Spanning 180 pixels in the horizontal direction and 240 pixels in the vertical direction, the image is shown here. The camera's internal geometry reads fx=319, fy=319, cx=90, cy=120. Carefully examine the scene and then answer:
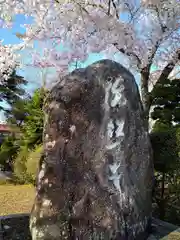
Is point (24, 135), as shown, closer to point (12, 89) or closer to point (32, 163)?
point (32, 163)

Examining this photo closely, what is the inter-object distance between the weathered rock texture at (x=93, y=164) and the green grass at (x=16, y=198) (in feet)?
11.4

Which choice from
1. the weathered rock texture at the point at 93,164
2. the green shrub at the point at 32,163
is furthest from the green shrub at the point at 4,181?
the weathered rock texture at the point at 93,164

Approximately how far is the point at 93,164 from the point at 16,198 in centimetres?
512

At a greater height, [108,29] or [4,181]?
[108,29]

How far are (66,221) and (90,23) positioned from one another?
20.8 ft

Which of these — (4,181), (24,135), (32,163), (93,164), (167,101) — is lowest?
(4,181)

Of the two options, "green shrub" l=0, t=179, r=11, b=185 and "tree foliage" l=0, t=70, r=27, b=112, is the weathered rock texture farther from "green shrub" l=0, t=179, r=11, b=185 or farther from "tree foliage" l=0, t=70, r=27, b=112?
"tree foliage" l=0, t=70, r=27, b=112

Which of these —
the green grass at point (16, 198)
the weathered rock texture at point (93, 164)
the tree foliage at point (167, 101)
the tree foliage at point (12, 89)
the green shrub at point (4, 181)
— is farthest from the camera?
the tree foliage at point (12, 89)

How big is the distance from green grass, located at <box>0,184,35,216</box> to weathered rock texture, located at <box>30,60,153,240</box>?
11.4ft

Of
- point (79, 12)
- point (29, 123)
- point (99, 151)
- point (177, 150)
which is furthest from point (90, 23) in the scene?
point (99, 151)

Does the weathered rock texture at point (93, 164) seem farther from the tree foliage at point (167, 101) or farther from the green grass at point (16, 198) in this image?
the tree foliage at point (167, 101)

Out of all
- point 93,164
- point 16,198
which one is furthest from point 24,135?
point 93,164

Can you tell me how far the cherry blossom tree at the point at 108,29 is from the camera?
26.0 ft

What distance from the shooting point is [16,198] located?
7625mm
